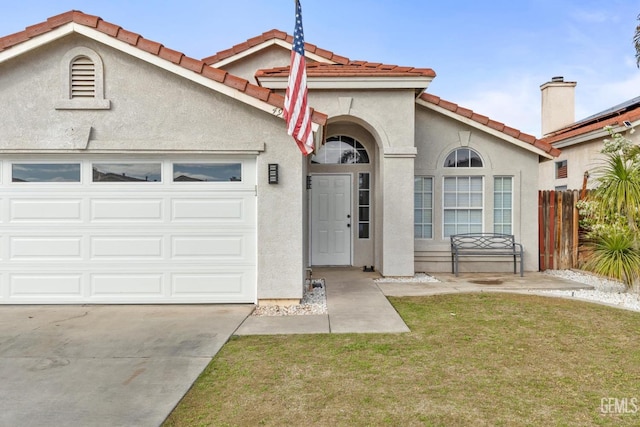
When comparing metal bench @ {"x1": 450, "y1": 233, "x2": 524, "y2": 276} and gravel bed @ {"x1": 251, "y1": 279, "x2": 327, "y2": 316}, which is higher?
metal bench @ {"x1": 450, "y1": 233, "x2": 524, "y2": 276}

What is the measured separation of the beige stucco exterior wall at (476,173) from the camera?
10.8 m

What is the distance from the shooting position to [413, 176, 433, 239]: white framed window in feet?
35.9

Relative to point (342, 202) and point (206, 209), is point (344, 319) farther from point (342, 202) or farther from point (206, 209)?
point (342, 202)

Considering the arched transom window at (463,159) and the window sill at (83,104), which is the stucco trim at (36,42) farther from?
the arched transom window at (463,159)

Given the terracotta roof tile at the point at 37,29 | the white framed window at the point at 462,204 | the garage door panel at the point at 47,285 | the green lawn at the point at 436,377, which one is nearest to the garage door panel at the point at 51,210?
the garage door panel at the point at 47,285

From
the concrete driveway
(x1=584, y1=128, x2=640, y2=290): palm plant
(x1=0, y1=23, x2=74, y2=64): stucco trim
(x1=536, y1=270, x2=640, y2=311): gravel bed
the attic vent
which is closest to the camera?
the concrete driveway

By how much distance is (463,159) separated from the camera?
35.9 ft

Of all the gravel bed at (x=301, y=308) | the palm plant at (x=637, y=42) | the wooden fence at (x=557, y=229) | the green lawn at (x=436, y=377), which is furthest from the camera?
the palm plant at (x=637, y=42)

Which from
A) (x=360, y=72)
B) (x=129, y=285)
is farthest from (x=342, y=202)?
(x=129, y=285)

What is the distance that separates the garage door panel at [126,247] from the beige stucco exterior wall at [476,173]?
20.7ft

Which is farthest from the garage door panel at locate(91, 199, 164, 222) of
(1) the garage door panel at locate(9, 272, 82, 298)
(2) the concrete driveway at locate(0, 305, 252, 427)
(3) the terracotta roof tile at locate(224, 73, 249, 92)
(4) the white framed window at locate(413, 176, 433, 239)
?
(4) the white framed window at locate(413, 176, 433, 239)

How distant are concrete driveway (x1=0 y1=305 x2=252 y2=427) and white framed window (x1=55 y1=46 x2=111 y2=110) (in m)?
3.33

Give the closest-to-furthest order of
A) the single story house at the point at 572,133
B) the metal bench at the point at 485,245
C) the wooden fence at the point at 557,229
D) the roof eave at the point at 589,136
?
the metal bench at the point at 485,245, the wooden fence at the point at 557,229, the roof eave at the point at 589,136, the single story house at the point at 572,133

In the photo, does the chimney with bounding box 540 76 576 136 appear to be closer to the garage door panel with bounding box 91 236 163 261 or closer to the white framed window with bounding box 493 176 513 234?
the white framed window with bounding box 493 176 513 234
